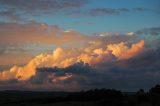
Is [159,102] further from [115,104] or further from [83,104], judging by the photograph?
[83,104]

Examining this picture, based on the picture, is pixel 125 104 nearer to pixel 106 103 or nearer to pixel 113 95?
pixel 106 103

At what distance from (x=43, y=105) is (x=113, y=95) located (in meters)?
34.1

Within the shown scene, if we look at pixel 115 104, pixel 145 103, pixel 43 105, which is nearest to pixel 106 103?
pixel 115 104

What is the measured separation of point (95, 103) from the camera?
6875 inches

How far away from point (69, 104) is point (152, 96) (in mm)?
36734

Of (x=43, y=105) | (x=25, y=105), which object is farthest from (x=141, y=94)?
(x=25, y=105)

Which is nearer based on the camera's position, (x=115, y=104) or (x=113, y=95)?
(x=115, y=104)

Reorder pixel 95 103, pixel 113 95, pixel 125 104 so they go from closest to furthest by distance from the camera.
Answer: pixel 125 104 < pixel 95 103 < pixel 113 95

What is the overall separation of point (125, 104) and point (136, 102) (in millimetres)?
6510

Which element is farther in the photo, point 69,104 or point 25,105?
point 25,105

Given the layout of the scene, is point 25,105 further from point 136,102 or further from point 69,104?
point 136,102

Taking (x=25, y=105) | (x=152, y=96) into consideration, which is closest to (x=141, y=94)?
(x=152, y=96)

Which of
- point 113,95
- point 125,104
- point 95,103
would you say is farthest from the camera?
point 113,95

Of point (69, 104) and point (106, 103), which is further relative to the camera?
point (69, 104)
